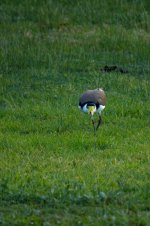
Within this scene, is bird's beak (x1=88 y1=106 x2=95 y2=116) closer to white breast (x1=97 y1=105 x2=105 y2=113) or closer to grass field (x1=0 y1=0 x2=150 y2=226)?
white breast (x1=97 y1=105 x2=105 y2=113)

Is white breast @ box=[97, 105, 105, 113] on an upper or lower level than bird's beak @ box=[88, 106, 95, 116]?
upper

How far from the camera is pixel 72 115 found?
14.8 meters

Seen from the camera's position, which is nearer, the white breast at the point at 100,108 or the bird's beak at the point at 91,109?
the bird's beak at the point at 91,109

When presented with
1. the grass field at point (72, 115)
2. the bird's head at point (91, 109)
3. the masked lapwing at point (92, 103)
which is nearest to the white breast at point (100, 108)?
the masked lapwing at point (92, 103)

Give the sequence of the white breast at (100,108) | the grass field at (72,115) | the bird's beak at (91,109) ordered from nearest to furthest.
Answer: the grass field at (72,115) → the bird's beak at (91,109) → the white breast at (100,108)

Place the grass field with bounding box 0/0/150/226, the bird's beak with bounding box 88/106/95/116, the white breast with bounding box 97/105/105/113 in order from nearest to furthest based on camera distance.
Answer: the grass field with bounding box 0/0/150/226, the bird's beak with bounding box 88/106/95/116, the white breast with bounding box 97/105/105/113

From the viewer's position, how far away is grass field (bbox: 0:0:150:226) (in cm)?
934

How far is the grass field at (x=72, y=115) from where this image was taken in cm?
934

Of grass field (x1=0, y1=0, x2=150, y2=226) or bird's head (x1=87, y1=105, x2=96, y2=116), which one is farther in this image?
bird's head (x1=87, y1=105, x2=96, y2=116)

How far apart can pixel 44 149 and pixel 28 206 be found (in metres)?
3.28

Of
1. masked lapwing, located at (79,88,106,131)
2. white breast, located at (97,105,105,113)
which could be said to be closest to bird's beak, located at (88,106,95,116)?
masked lapwing, located at (79,88,106,131)

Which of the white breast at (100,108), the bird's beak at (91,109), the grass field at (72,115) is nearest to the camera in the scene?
the grass field at (72,115)

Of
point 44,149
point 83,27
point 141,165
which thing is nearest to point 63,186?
point 141,165

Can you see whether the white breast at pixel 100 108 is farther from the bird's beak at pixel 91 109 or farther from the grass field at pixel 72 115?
the grass field at pixel 72 115
